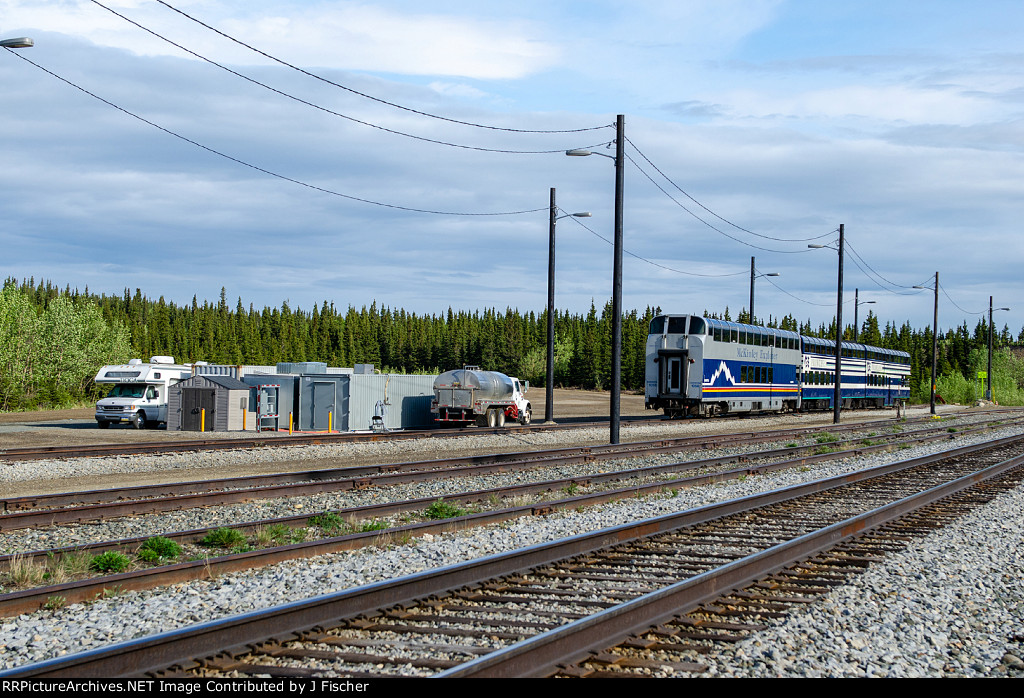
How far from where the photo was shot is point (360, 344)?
182 meters

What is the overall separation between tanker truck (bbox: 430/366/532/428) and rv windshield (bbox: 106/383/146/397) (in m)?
12.4

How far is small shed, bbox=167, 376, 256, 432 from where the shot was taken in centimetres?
3494

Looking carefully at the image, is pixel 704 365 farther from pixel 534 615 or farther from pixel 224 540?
pixel 534 615

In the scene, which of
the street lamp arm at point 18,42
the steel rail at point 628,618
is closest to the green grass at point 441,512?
the steel rail at point 628,618

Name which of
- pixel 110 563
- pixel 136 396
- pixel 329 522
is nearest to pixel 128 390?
pixel 136 396

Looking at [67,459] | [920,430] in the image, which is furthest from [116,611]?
[920,430]

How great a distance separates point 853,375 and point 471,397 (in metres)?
34.6

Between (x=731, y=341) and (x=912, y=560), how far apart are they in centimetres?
3361

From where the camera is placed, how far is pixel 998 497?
1689cm

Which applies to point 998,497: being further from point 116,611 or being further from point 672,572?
point 116,611

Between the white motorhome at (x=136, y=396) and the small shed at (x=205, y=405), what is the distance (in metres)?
2.31

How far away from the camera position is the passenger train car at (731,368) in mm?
41250

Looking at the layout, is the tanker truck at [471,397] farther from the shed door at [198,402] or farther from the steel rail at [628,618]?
the steel rail at [628,618]
